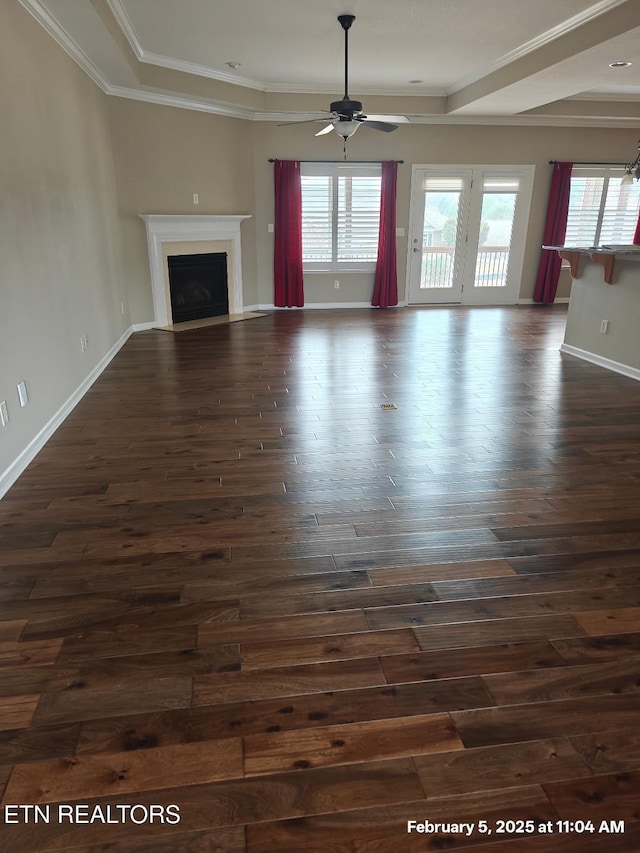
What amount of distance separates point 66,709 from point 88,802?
0.34 m

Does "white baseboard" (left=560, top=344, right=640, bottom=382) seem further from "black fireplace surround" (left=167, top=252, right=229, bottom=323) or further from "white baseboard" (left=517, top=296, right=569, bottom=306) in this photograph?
"black fireplace surround" (left=167, top=252, right=229, bottom=323)

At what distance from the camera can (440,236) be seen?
9102 millimetres

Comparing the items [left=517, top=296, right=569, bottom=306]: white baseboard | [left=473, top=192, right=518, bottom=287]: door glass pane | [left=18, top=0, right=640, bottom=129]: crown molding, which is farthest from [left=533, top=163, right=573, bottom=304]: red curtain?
[left=18, top=0, right=640, bottom=129]: crown molding

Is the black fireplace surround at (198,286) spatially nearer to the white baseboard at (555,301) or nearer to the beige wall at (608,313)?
the beige wall at (608,313)

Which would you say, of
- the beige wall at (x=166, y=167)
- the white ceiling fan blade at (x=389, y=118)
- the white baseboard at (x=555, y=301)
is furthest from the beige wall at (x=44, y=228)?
the white baseboard at (x=555, y=301)

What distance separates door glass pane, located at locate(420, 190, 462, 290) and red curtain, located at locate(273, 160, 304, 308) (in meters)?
2.06

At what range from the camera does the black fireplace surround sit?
7711 millimetres

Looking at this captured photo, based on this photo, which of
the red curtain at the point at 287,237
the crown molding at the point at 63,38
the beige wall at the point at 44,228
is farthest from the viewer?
the red curtain at the point at 287,237

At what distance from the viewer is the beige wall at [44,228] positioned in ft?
10.9

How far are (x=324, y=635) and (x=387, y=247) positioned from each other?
7.80m

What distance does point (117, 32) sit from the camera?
489 cm

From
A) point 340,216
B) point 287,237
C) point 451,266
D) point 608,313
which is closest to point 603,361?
point 608,313

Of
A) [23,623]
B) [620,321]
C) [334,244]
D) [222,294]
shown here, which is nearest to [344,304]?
[334,244]

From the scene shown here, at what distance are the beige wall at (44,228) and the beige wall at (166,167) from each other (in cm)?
100
